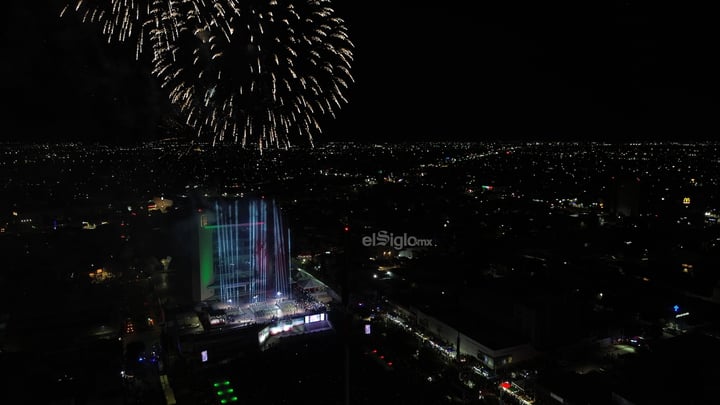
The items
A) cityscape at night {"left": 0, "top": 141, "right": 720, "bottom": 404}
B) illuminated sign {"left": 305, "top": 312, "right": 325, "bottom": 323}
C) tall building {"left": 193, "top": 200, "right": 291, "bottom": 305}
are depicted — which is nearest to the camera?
cityscape at night {"left": 0, "top": 141, "right": 720, "bottom": 404}

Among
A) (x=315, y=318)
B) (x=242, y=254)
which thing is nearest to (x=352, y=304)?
(x=315, y=318)

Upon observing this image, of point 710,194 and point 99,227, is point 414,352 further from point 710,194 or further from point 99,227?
point 710,194

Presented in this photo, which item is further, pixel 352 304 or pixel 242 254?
pixel 242 254

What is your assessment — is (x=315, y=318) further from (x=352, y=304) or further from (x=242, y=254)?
(x=242, y=254)

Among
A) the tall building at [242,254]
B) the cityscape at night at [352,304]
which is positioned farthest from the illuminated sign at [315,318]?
the tall building at [242,254]

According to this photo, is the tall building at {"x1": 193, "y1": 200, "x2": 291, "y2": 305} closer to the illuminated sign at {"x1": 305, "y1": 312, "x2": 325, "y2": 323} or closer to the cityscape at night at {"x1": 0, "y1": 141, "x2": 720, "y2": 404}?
the cityscape at night at {"x1": 0, "y1": 141, "x2": 720, "y2": 404}

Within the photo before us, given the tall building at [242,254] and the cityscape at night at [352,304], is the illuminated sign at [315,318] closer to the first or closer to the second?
the cityscape at night at [352,304]

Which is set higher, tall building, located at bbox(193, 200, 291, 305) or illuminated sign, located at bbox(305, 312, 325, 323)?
tall building, located at bbox(193, 200, 291, 305)

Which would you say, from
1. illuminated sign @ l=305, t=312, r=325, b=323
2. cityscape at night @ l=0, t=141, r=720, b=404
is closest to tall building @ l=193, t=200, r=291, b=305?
cityscape at night @ l=0, t=141, r=720, b=404

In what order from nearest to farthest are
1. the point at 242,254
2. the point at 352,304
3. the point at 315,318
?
the point at 315,318, the point at 352,304, the point at 242,254
